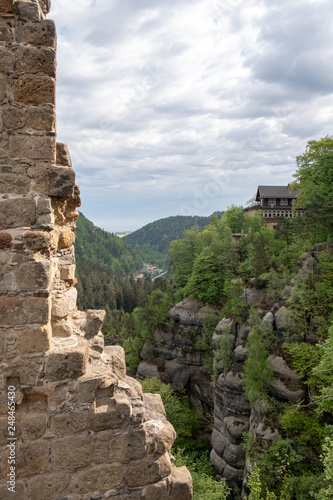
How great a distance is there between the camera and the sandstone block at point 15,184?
382cm

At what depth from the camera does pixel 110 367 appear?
14.8 ft

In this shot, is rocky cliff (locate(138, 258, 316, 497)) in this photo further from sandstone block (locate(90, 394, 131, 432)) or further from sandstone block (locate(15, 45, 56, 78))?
sandstone block (locate(15, 45, 56, 78))

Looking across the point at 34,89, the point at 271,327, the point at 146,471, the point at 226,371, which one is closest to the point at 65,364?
the point at 146,471

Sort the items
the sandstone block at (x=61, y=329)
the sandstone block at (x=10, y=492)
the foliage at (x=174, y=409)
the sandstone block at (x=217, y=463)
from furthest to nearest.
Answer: the foliage at (x=174, y=409) → the sandstone block at (x=217, y=463) → the sandstone block at (x=61, y=329) → the sandstone block at (x=10, y=492)

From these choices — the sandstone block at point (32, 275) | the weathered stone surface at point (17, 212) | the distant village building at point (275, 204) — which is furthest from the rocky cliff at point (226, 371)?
the weathered stone surface at point (17, 212)

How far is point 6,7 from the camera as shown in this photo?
383 cm

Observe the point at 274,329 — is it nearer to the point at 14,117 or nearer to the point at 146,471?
the point at 146,471

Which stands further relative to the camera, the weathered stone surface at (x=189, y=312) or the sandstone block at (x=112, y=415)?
the weathered stone surface at (x=189, y=312)

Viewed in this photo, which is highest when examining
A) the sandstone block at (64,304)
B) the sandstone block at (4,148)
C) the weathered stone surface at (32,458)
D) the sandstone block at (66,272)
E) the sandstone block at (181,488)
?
the sandstone block at (4,148)

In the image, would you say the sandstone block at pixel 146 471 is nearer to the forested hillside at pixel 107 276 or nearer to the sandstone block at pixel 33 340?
the sandstone block at pixel 33 340

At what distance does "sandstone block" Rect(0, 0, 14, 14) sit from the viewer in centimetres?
381

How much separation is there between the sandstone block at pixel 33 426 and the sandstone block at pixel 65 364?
0.43m

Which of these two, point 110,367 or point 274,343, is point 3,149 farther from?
point 274,343

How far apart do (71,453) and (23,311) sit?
166 cm
